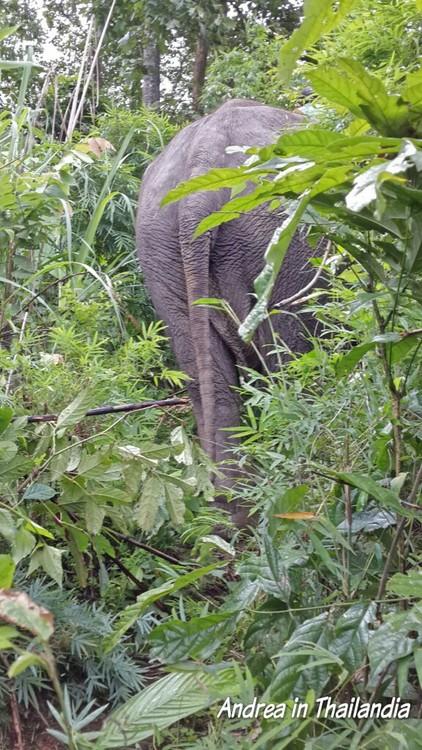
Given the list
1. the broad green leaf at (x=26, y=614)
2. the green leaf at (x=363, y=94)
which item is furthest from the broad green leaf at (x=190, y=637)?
the green leaf at (x=363, y=94)

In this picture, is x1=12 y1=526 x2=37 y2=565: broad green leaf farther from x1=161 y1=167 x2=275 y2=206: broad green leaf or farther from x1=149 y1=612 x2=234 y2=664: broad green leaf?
x1=161 y1=167 x2=275 y2=206: broad green leaf

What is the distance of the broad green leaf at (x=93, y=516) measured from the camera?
194 centimetres

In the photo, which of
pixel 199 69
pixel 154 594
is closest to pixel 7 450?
pixel 154 594

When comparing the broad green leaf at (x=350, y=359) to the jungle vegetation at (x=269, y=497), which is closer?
the jungle vegetation at (x=269, y=497)

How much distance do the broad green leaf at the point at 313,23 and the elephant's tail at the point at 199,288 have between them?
2.34m

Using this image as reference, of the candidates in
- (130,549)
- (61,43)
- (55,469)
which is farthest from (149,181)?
(61,43)

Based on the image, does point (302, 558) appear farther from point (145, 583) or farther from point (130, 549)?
point (130, 549)

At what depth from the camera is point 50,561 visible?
1828mm

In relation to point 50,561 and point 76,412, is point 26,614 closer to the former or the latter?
point 50,561

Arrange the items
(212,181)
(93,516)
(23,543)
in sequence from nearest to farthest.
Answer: (212,181) < (23,543) < (93,516)

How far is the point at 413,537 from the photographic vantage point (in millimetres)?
1731

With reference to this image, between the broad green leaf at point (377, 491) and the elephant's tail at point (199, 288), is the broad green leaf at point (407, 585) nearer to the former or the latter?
the broad green leaf at point (377, 491)

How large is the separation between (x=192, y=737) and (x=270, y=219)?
7.87 feet

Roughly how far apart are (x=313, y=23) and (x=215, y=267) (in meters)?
2.48
